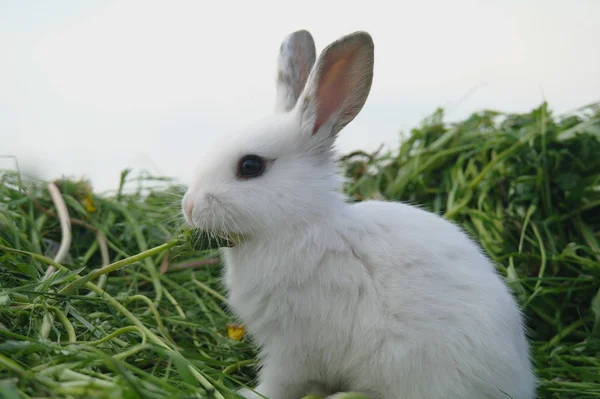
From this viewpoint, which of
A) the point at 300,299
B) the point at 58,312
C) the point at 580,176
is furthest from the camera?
the point at 580,176

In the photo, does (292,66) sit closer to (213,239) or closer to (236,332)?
(213,239)

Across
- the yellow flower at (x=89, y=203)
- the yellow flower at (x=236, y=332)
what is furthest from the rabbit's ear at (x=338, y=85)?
the yellow flower at (x=89, y=203)

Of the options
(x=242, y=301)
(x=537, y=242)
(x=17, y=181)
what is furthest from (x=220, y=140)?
(x=537, y=242)

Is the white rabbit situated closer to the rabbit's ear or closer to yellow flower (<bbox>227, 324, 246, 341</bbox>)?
the rabbit's ear

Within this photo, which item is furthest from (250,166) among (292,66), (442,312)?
(442,312)

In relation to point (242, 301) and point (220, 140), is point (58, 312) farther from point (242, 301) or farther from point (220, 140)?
point (220, 140)

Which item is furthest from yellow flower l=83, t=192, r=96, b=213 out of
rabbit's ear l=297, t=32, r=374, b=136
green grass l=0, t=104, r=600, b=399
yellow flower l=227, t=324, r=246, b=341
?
rabbit's ear l=297, t=32, r=374, b=136
